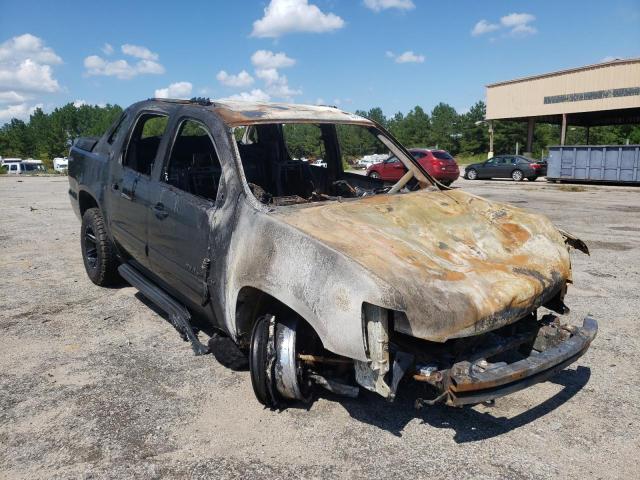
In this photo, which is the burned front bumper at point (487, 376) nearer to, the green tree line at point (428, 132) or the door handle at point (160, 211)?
the door handle at point (160, 211)

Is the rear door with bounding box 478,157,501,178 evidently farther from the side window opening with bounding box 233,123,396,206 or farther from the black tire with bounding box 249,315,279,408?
the black tire with bounding box 249,315,279,408

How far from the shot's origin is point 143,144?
16.1ft

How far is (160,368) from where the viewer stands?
12.3 ft

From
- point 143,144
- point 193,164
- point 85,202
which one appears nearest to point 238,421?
point 193,164

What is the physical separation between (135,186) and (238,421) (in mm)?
2163

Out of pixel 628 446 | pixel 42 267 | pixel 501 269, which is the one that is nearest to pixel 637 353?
pixel 628 446

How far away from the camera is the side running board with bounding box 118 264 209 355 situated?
366 cm

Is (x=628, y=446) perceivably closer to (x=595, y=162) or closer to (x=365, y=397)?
(x=365, y=397)

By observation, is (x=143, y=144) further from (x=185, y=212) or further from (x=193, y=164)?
(x=185, y=212)

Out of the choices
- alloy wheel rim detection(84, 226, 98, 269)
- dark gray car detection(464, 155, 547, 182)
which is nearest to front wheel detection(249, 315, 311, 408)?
alloy wheel rim detection(84, 226, 98, 269)

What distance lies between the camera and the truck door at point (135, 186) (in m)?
4.13

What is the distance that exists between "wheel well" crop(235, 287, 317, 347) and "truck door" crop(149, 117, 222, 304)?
37 centimetres

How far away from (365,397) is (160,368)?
1.48 meters

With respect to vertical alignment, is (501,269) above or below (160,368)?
above
